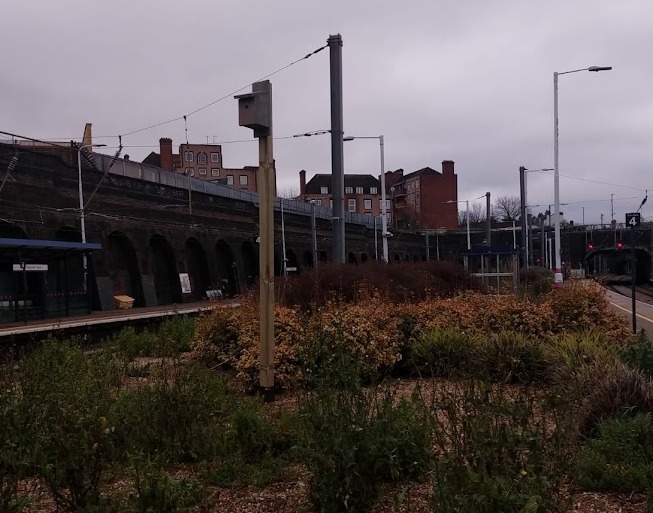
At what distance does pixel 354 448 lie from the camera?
3861mm

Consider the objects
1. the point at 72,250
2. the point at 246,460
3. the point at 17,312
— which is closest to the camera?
the point at 246,460

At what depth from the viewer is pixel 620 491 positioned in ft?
14.0

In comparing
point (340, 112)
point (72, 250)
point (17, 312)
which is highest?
point (340, 112)

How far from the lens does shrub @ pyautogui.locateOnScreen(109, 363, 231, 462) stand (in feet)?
17.1

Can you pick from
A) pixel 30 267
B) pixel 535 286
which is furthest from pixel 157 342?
pixel 30 267

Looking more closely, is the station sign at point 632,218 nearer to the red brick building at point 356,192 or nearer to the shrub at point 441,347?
the shrub at point 441,347

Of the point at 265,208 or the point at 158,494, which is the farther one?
the point at 265,208

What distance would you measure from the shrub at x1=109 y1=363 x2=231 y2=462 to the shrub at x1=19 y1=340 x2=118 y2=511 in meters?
0.24

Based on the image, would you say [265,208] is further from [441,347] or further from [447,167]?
[447,167]

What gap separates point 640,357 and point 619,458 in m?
2.43

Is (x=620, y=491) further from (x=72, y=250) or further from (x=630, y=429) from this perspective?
(x=72, y=250)

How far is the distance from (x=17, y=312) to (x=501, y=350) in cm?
2337

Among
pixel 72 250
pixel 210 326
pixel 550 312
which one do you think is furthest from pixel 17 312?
pixel 550 312

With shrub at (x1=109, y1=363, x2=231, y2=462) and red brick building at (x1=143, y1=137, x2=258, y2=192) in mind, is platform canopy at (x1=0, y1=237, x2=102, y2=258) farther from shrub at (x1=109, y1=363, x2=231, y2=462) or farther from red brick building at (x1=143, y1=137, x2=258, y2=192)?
red brick building at (x1=143, y1=137, x2=258, y2=192)
